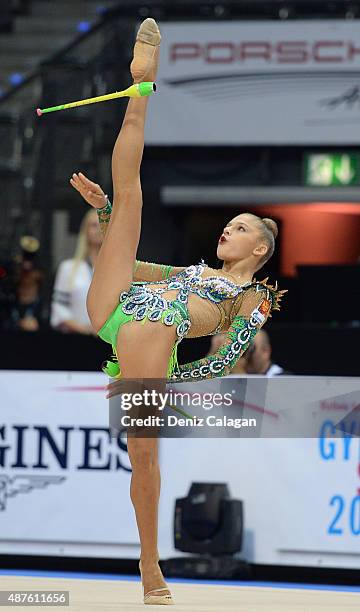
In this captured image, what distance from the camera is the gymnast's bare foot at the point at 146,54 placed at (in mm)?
4664

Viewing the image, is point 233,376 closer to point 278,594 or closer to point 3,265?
point 278,594

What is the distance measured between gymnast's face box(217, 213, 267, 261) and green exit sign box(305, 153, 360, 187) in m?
5.95

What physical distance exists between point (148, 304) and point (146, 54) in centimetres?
97

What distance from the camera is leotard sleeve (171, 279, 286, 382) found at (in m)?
4.60

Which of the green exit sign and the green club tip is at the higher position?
the green exit sign

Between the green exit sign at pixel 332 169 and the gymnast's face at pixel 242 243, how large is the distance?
5.95m

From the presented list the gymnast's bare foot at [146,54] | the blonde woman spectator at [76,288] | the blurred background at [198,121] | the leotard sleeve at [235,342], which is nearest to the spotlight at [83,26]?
the blurred background at [198,121]

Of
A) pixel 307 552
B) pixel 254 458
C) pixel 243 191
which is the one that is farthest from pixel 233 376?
pixel 243 191

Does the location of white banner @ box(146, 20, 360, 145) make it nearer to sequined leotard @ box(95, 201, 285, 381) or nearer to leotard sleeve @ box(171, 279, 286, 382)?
sequined leotard @ box(95, 201, 285, 381)

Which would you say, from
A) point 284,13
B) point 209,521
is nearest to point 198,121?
point 284,13

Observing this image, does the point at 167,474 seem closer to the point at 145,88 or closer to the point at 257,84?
A: the point at 145,88

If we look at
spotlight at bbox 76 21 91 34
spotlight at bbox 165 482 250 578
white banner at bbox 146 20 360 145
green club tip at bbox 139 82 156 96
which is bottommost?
spotlight at bbox 165 482 250 578

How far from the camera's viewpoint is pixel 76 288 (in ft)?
24.6

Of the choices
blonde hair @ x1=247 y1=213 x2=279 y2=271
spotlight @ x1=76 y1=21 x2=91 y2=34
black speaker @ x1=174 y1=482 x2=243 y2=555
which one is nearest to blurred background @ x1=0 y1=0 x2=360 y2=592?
spotlight @ x1=76 y1=21 x2=91 y2=34
